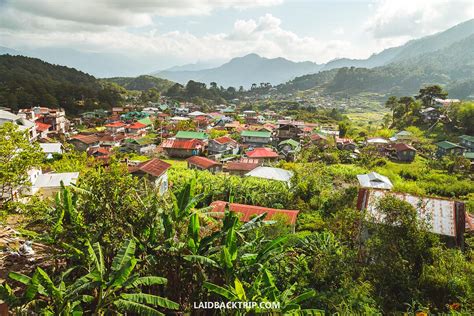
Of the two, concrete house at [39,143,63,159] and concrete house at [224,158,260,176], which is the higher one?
concrete house at [39,143,63,159]

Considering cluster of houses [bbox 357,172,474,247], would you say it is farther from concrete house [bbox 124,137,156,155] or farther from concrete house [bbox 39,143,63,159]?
concrete house [bbox 124,137,156,155]

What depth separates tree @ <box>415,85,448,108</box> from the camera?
49.1 meters

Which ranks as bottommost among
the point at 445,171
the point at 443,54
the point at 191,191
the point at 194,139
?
the point at 445,171

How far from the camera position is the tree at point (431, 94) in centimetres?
4914

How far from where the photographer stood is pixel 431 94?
49.5 m

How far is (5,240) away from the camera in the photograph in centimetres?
866

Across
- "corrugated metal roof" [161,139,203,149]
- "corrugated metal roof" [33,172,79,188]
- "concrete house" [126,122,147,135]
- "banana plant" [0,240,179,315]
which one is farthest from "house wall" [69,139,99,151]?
"banana plant" [0,240,179,315]

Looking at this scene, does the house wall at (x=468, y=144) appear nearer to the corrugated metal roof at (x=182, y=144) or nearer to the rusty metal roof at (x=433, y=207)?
the rusty metal roof at (x=433, y=207)

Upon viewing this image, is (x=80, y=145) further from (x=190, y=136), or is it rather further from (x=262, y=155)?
(x=262, y=155)

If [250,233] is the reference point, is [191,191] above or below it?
above

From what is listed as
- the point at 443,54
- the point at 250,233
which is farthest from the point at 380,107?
the point at 443,54

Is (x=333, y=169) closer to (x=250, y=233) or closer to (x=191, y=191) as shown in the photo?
(x=250, y=233)

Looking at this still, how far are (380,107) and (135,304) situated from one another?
115282 millimetres

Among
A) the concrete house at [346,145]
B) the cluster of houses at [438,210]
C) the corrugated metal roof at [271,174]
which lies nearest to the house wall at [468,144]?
the concrete house at [346,145]
